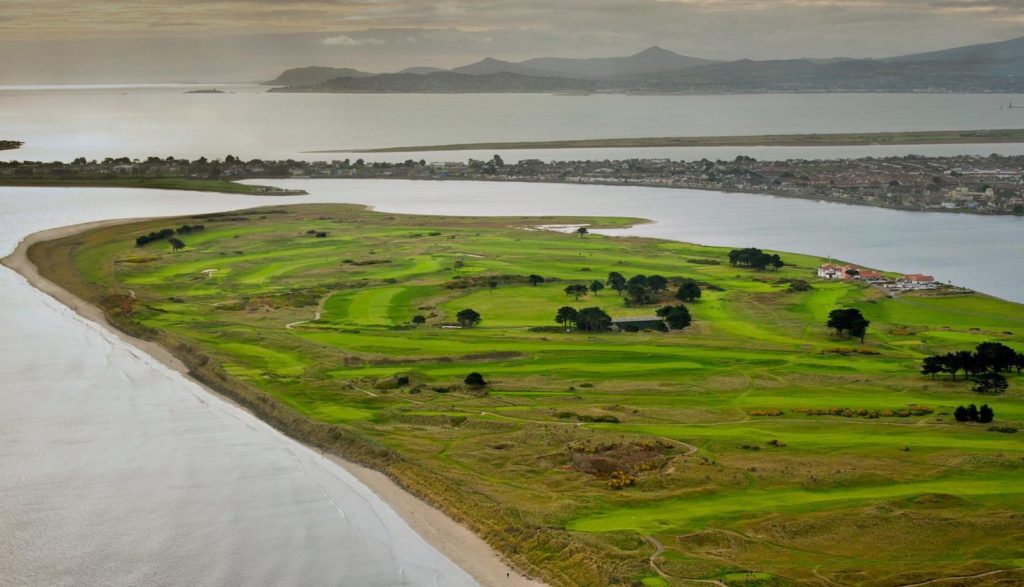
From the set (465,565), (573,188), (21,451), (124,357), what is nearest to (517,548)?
(465,565)

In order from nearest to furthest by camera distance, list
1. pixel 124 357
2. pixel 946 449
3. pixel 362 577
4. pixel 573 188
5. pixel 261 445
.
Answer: pixel 362 577
pixel 946 449
pixel 261 445
pixel 124 357
pixel 573 188

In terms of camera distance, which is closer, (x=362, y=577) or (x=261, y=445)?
(x=362, y=577)

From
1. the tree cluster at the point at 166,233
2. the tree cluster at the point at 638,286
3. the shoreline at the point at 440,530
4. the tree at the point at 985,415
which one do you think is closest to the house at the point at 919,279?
the tree cluster at the point at 638,286

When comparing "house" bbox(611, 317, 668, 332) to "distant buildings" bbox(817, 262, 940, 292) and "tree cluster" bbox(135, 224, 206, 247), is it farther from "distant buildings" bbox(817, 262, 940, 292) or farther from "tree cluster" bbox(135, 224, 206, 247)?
"tree cluster" bbox(135, 224, 206, 247)

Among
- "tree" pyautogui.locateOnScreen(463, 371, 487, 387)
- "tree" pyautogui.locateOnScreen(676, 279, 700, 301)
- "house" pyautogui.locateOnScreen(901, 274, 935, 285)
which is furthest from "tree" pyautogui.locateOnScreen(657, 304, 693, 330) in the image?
"house" pyautogui.locateOnScreen(901, 274, 935, 285)

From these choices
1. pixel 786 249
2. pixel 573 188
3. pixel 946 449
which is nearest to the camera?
pixel 946 449

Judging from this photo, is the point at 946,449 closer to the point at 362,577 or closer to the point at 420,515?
Result: the point at 420,515
